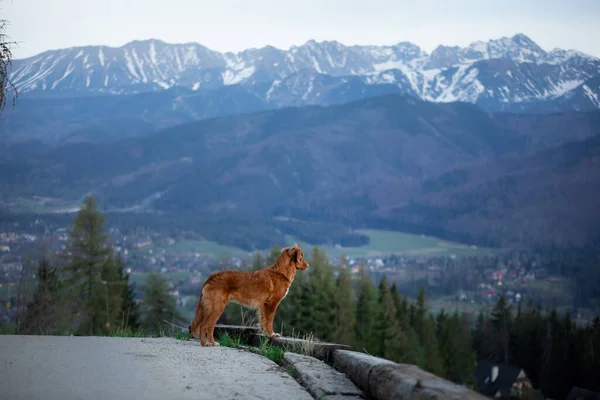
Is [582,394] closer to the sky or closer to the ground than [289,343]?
closer to the ground

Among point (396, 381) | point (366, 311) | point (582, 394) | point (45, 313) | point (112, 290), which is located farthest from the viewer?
point (582, 394)

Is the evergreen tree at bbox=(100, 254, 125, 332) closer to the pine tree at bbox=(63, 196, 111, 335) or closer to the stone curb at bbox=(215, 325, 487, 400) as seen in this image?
the pine tree at bbox=(63, 196, 111, 335)

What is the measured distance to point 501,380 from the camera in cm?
9431

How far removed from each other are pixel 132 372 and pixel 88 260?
144ft

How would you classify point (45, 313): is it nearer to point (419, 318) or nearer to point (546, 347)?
point (419, 318)

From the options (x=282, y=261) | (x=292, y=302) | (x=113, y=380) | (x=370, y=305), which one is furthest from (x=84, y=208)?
(x=113, y=380)

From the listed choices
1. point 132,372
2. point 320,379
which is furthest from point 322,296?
point 132,372

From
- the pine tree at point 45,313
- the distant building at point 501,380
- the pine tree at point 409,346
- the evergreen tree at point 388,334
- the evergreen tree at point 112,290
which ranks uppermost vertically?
the pine tree at point 45,313

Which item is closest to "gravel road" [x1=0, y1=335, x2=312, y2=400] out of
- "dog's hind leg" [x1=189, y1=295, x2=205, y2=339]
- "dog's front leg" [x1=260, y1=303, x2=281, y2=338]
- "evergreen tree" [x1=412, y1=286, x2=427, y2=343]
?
"dog's hind leg" [x1=189, y1=295, x2=205, y2=339]

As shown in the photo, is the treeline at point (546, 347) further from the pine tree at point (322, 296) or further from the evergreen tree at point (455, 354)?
the pine tree at point (322, 296)

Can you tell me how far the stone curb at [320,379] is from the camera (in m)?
8.46

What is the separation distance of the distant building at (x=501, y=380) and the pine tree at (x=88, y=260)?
5343 cm

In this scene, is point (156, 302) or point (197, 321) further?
point (156, 302)

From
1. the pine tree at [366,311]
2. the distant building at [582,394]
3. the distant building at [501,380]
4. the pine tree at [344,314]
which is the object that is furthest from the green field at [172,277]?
the distant building at [582,394]
